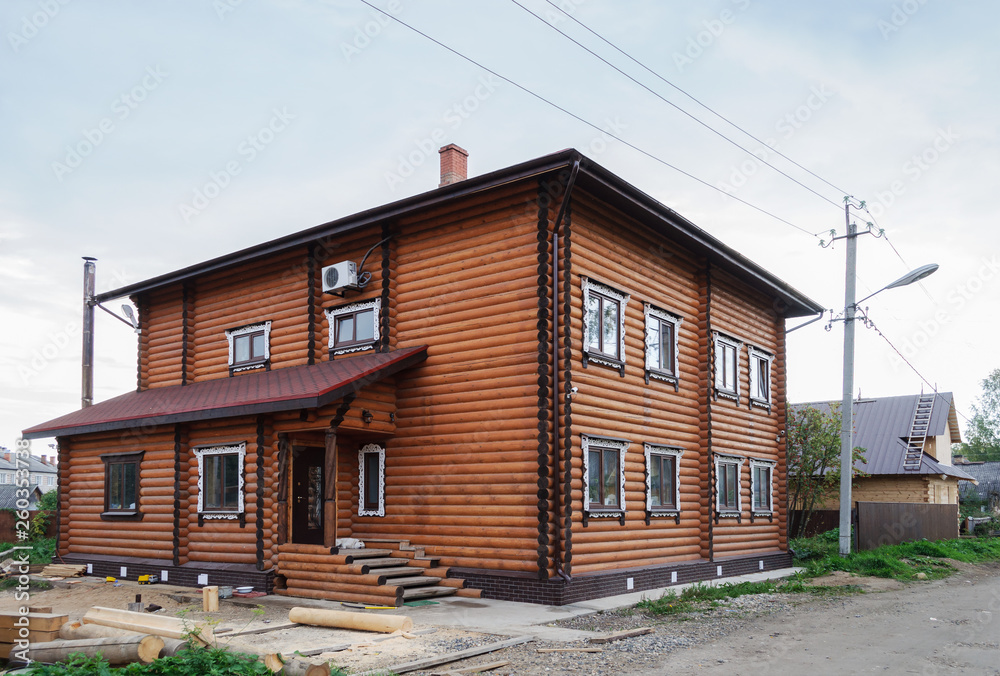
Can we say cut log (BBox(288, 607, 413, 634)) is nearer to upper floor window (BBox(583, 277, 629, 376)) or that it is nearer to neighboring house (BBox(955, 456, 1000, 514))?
upper floor window (BBox(583, 277, 629, 376))

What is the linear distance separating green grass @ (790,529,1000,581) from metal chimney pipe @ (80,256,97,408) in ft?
64.9

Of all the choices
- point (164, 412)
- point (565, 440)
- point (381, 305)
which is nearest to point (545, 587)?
point (565, 440)

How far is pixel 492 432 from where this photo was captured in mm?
14211

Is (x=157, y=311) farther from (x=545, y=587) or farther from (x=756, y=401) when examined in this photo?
(x=756, y=401)

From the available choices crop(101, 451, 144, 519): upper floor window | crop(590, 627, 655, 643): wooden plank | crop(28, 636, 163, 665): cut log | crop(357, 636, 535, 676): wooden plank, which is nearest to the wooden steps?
crop(357, 636, 535, 676): wooden plank

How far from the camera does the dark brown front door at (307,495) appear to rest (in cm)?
1619

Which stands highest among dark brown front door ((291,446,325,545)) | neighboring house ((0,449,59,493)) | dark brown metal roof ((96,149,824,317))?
dark brown metal roof ((96,149,824,317))

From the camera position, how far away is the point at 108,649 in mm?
8094

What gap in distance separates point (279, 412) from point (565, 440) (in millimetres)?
5530

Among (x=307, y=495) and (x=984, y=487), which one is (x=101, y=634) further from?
(x=984, y=487)

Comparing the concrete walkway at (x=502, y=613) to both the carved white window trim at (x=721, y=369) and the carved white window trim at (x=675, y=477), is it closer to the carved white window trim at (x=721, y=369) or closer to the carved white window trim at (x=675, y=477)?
the carved white window trim at (x=675, y=477)

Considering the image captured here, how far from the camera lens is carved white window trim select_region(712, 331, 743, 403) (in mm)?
19016

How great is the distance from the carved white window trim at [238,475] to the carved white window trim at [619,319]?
7.07 meters

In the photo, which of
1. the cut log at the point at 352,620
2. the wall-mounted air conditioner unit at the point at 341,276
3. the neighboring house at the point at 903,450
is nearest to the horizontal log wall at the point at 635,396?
the cut log at the point at 352,620
